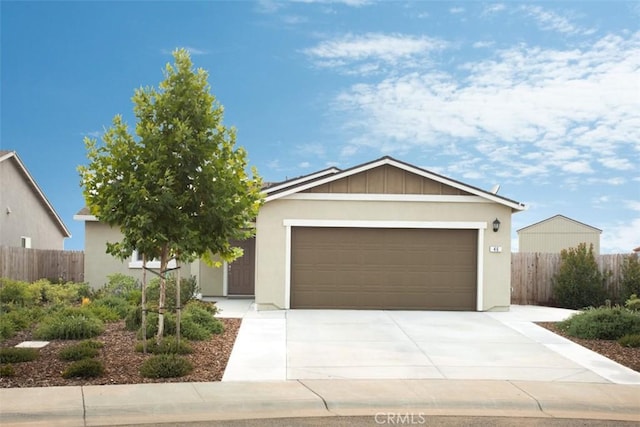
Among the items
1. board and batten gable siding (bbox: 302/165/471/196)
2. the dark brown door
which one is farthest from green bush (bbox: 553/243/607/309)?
the dark brown door

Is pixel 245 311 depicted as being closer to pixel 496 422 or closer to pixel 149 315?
pixel 149 315

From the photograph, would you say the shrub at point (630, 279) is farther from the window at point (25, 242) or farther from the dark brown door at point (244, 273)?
the window at point (25, 242)

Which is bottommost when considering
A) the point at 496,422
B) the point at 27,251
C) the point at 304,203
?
the point at 496,422

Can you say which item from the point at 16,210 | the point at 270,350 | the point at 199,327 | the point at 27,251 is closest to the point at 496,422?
the point at 270,350

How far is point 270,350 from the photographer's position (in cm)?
1157

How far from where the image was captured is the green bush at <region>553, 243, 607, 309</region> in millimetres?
20547

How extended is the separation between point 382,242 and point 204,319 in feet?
18.9

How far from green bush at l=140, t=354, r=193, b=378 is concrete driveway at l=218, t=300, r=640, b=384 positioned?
644mm

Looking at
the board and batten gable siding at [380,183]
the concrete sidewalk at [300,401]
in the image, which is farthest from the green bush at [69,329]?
the board and batten gable siding at [380,183]

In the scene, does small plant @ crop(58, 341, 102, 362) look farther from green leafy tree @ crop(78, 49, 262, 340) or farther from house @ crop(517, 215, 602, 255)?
house @ crop(517, 215, 602, 255)

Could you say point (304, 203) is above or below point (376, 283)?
above

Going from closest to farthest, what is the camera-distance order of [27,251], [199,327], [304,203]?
1. [199,327]
2. [304,203]
3. [27,251]

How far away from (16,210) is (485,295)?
19.2m

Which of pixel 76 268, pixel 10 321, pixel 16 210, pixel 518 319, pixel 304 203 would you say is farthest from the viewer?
pixel 16 210
